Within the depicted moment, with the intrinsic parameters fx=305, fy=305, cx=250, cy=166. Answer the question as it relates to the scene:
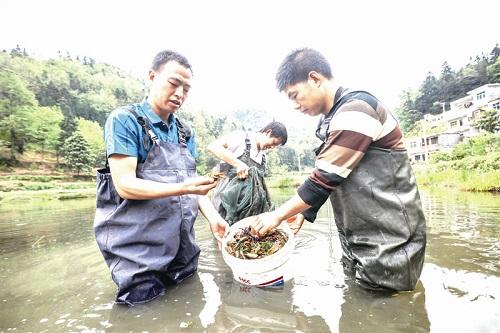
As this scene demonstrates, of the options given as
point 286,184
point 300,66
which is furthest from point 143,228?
point 286,184

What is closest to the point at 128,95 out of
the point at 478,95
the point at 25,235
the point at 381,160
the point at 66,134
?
the point at 66,134

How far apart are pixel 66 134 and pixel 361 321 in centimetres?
5075

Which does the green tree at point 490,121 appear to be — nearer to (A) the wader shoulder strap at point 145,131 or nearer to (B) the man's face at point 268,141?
(B) the man's face at point 268,141

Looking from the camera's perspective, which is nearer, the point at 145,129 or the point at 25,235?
the point at 145,129

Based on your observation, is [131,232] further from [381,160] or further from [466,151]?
[466,151]

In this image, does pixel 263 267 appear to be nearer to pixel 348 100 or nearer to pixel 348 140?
pixel 348 140

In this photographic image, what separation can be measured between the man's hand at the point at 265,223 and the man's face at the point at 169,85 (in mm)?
1108

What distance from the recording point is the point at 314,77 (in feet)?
7.43

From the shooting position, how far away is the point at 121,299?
2066 mm

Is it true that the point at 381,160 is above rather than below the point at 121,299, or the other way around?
above

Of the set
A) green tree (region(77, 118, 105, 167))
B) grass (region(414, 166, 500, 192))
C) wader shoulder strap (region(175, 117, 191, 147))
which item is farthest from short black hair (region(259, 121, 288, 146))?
green tree (region(77, 118, 105, 167))

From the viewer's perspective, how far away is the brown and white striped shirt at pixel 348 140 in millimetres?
1915

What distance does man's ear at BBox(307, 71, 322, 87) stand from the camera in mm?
2252

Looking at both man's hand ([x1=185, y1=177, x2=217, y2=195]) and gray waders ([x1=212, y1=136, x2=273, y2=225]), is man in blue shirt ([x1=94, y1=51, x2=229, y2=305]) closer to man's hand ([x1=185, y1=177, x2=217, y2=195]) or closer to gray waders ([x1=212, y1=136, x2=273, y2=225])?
man's hand ([x1=185, y1=177, x2=217, y2=195])
